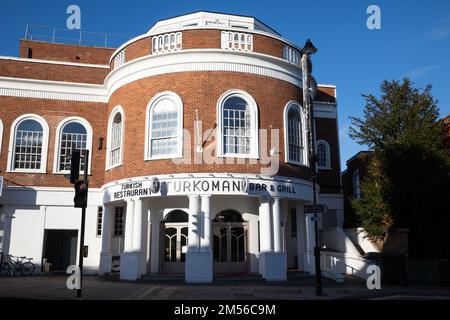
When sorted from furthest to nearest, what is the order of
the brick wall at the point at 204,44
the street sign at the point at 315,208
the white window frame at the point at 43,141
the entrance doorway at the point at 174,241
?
the white window frame at the point at 43,141
the entrance doorway at the point at 174,241
the brick wall at the point at 204,44
the street sign at the point at 315,208

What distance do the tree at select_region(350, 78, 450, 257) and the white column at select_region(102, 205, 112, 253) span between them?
41.1 ft

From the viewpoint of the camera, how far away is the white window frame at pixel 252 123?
18156mm

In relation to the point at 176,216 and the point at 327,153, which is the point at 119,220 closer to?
the point at 176,216

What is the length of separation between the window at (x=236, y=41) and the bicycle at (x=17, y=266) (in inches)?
565

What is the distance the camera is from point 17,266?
21.4m

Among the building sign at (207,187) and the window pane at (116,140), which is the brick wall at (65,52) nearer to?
the window pane at (116,140)

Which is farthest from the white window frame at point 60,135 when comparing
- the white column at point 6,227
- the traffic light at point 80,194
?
the traffic light at point 80,194

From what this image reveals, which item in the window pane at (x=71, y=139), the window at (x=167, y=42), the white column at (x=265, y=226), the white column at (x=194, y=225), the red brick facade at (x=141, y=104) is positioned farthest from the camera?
the window pane at (x=71, y=139)

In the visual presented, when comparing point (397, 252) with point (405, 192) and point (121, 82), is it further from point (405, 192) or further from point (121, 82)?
point (121, 82)

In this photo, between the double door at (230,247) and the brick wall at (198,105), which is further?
the double door at (230,247)

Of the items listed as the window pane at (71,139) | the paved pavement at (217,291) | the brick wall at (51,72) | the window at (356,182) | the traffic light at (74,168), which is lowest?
the paved pavement at (217,291)

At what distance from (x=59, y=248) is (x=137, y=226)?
833 cm

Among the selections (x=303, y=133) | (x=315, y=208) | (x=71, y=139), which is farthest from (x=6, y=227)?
(x=315, y=208)
